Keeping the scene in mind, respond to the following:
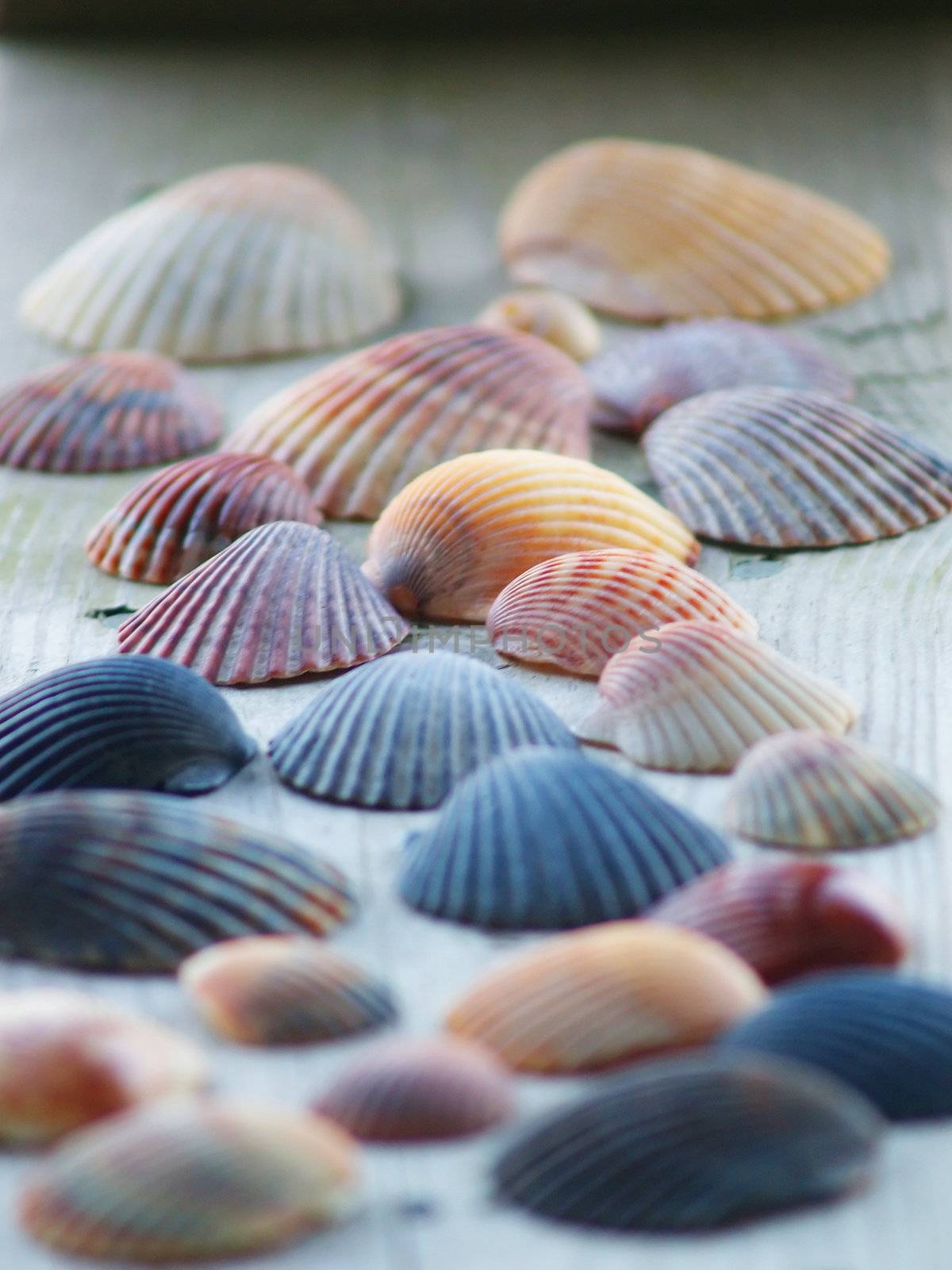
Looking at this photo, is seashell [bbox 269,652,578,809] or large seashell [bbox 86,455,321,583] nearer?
seashell [bbox 269,652,578,809]

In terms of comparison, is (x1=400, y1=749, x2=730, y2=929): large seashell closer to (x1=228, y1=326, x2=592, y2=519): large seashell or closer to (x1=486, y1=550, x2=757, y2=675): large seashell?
(x1=486, y1=550, x2=757, y2=675): large seashell

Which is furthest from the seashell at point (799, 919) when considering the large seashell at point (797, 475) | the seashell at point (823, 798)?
the large seashell at point (797, 475)

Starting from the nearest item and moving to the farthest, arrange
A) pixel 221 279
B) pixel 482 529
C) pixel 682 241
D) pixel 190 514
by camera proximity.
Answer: pixel 482 529
pixel 190 514
pixel 221 279
pixel 682 241

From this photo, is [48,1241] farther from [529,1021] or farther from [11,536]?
[11,536]

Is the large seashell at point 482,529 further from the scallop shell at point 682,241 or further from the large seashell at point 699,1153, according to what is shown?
the scallop shell at point 682,241

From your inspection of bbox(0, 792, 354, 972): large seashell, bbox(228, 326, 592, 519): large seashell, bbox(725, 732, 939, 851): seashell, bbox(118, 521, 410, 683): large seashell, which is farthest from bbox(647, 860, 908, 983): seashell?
bbox(228, 326, 592, 519): large seashell

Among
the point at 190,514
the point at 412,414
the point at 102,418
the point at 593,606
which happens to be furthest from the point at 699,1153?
the point at 102,418

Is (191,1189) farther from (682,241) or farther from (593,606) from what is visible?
(682,241)
